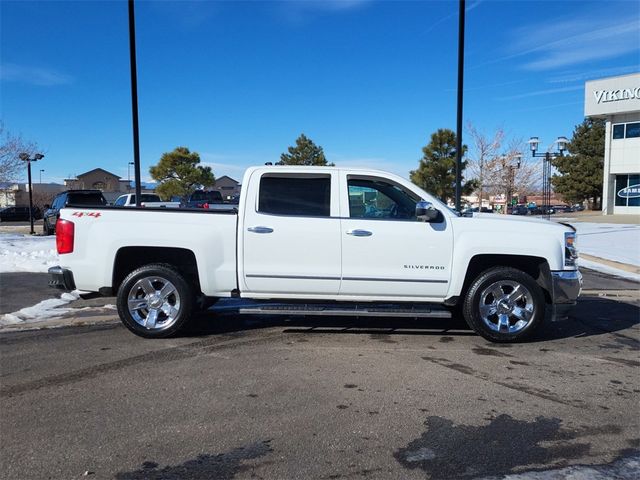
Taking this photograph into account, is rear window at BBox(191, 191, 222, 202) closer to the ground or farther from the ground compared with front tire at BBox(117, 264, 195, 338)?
farther from the ground

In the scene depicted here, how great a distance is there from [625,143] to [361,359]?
39.0 metres

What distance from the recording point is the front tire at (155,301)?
5875 mm

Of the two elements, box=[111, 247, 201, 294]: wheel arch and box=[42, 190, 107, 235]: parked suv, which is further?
box=[42, 190, 107, 235]: parked suv

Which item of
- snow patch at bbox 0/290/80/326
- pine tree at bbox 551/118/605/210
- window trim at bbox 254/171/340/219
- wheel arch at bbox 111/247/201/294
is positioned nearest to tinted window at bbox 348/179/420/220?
window trim at bbox 254/171/340/219

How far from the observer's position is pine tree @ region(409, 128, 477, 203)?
31986 millimetres

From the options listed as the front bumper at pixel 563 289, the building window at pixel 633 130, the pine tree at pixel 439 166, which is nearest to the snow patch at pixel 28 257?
the front bumper at pixel 563 289

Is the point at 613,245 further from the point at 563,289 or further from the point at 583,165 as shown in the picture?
the point at 583,165

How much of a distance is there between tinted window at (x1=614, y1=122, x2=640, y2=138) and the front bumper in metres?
37.0

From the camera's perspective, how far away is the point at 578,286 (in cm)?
588

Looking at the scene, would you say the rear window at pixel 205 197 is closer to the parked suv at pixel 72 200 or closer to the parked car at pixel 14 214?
the parked suv at pixel 72 200

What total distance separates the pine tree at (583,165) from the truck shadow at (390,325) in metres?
51.4

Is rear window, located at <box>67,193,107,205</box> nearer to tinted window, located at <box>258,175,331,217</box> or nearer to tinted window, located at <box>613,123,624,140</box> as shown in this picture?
tinted window, located at <box>258,175,331,217</box>

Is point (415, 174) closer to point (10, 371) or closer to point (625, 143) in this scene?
point (625, 143)

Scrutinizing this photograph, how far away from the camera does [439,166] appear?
3203 cm
